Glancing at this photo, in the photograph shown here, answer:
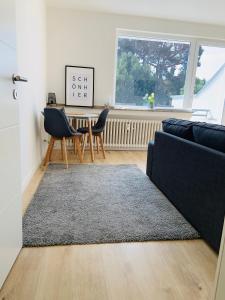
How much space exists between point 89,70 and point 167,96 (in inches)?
64.0

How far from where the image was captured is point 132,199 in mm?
2215

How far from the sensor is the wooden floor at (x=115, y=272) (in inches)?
44.9

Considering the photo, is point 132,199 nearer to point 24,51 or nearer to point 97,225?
point 97,225

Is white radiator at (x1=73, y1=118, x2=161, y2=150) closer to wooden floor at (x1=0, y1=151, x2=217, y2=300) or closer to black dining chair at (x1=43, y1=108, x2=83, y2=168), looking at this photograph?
black dining chair at (x1=43, y1=108, x2=83, y2=168)

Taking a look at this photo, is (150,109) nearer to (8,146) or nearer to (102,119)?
(102,119)

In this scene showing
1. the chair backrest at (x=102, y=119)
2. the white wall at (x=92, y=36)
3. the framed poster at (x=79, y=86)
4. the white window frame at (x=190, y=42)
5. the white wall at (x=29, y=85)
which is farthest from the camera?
the white window frame at (x=190, y=42)

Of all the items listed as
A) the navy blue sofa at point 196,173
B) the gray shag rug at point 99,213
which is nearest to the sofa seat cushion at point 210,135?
the navy blue sofa at point 196,173

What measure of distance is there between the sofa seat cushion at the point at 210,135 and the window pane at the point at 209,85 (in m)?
3.09

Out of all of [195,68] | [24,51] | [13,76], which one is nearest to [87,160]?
[24,51]

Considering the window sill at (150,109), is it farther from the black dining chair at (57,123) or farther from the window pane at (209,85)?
the black dining chair at (57,123)

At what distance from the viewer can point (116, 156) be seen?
3.99 metres

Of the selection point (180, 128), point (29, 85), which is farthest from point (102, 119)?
point (180, 128)

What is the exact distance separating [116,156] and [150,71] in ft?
6.03

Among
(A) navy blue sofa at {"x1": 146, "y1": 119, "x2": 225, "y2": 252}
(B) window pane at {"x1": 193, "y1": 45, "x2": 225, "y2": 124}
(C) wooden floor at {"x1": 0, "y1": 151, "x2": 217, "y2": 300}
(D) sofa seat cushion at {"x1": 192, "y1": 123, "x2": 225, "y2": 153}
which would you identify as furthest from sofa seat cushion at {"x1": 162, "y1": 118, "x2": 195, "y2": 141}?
(B) window pane at {"x1": 193, "y1": 45, "x2": 225, "y2": 124}
